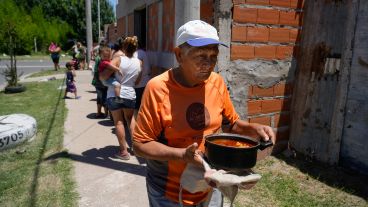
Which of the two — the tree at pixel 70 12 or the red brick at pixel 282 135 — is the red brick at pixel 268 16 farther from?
the tree at pixel 70 12

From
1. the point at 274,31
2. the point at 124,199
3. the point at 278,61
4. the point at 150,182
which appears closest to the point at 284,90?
the point at 278,61

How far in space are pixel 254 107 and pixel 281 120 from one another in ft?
1.97

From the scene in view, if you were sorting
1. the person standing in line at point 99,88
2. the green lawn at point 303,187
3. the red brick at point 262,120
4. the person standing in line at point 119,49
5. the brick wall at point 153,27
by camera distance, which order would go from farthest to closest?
the person standing in line at point 99,88 → the brick wall at point 153,27 → the person standing in line at point 119,49 → the red brick at point 262,120 → the green lawn at point 303,187

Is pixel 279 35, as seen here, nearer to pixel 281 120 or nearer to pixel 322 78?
pixel 322 78

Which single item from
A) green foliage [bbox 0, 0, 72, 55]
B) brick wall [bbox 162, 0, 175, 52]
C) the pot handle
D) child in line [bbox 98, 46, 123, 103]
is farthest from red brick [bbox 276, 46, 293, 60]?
green foliage [bbox 0, 0, 72, 55]

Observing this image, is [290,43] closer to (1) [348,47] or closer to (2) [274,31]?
(2) [274,31]

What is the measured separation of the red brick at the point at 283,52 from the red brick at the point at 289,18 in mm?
304

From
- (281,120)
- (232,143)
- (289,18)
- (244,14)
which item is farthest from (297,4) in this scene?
(232,143)

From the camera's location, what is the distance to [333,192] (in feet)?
12.1

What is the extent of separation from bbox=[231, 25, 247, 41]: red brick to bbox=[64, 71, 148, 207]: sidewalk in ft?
6.80

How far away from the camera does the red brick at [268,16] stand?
13.0 feet

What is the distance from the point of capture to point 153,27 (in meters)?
6.18

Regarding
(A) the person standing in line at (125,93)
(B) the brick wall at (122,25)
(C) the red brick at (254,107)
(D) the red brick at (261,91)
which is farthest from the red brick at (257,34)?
(B) the brick wall at (122,25)

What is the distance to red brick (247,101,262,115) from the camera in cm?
416
